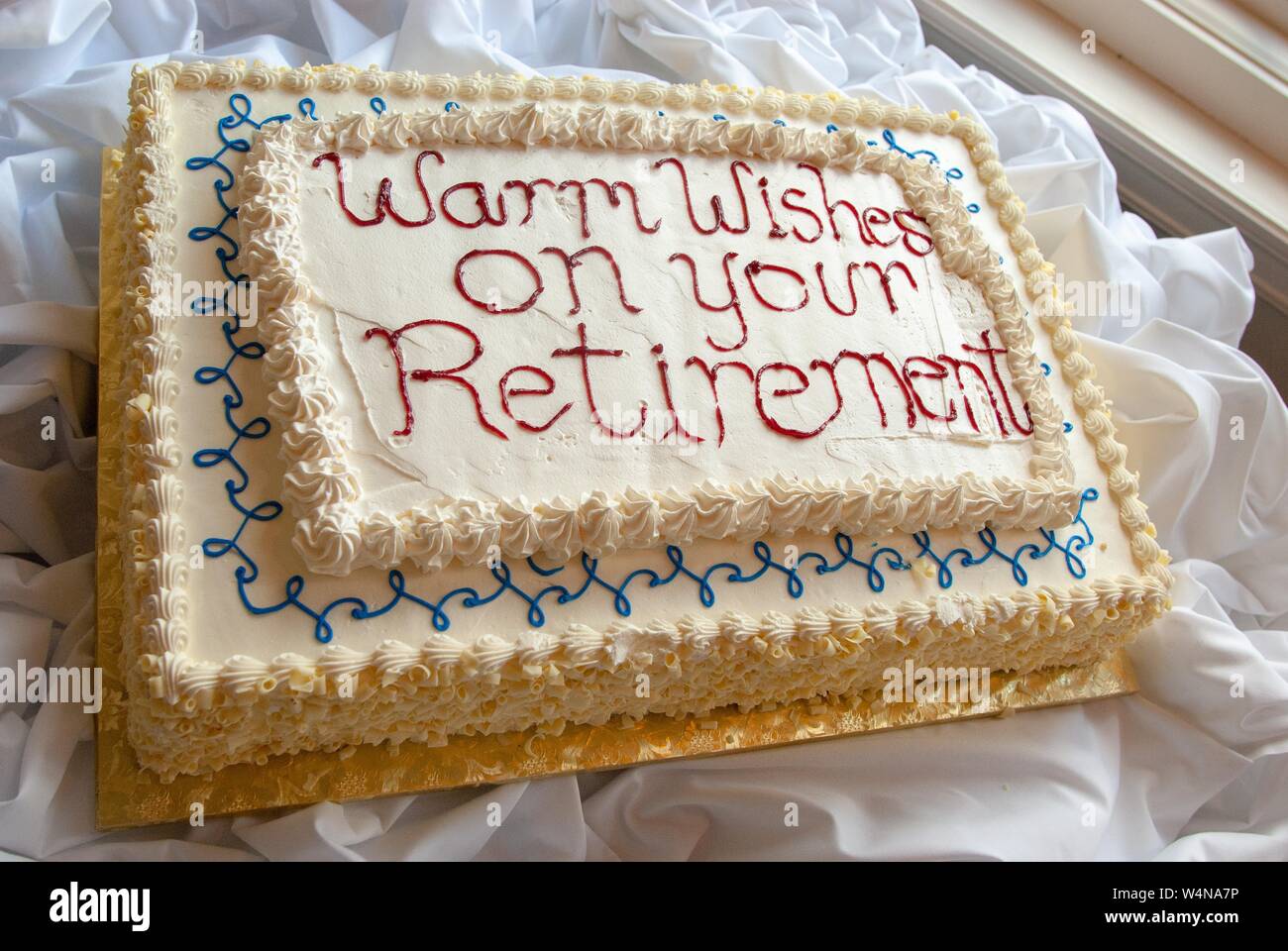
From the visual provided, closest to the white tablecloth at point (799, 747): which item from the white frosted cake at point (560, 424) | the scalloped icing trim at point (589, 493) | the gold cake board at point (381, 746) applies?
the gold cake board at point (381, 746)

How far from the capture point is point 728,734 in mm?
2818

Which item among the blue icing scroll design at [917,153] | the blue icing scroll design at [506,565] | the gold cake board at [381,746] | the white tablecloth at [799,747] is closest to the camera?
the blue icing scroll design at [506,565]

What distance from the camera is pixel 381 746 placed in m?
2.63

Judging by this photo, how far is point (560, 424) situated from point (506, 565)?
0.39 meters

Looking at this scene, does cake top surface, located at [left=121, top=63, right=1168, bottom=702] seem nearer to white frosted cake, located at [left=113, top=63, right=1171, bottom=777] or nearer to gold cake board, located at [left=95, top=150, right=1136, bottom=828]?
white frosted cake, located at [left=113, top=63, right=1171, bottom=777]

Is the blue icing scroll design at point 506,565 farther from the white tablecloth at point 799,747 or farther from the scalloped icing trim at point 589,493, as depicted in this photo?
the white tablecloth at point 799,747

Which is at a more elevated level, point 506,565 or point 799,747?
point 506,565

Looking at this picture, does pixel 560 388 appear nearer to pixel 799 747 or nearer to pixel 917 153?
pixel 799 747

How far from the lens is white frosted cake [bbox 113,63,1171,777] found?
2371 mm

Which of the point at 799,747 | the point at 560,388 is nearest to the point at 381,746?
the point at 560,388

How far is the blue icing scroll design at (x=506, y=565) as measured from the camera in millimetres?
Answer: 2354

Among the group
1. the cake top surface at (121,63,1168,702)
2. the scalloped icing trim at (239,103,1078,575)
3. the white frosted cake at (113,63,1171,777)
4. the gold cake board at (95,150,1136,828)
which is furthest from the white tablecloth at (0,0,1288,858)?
the scalloped icing trim at (239,103,1078,575)
